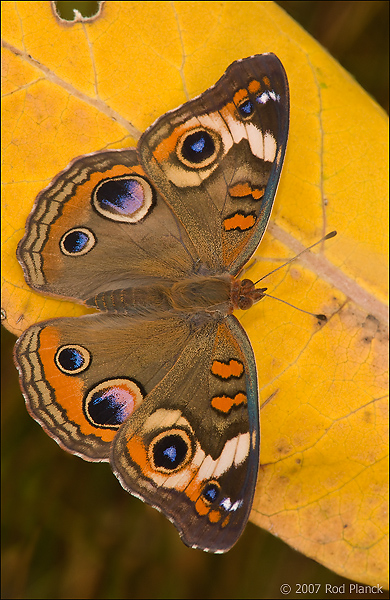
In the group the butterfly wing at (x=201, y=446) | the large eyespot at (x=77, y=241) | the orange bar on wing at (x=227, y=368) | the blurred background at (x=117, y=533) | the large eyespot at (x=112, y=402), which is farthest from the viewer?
the blurred background at (x=117, y=533)

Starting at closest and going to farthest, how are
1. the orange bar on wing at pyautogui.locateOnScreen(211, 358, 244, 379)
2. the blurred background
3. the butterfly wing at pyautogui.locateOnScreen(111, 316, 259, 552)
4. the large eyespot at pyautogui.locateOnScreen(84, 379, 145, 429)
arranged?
the butterfly wing at pyautogui.locateOnScreen(111, 316, 259, 552) → the orange bar on wing at pyautogui.locateOnScreen(211, 358, 244, 379) → the large eyespot at pyautogui.locateOnScreen(84, 379, 145, 429) → the blurred background

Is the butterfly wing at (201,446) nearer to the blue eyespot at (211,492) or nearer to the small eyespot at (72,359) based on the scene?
the blue eyespot at (211,492)

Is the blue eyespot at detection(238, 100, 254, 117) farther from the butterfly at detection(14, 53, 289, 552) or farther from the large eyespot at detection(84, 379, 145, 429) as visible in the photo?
the large eyespot at detection(84, 379, 145, 429)

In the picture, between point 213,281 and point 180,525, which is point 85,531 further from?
point 213,281

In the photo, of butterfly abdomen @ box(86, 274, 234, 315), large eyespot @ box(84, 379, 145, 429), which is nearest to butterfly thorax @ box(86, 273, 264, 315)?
butterfly abdomen @ box(86, 274, 234, 315)

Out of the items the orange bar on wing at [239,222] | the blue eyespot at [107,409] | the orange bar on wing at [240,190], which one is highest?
the orange bar on wing at [240,190]

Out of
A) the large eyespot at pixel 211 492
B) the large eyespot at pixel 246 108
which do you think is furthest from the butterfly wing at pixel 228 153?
the large eyespot at pixel 211 492

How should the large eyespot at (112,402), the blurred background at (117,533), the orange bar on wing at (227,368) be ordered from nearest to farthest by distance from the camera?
the orange bar on wing at (227,368) → the large eyespot at (112,402) → the blurred background at (117,533)
